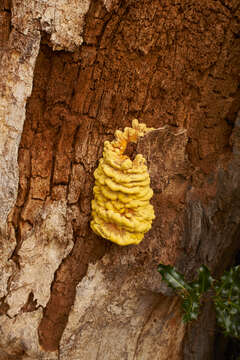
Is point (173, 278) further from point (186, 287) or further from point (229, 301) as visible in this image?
point (229, 301)

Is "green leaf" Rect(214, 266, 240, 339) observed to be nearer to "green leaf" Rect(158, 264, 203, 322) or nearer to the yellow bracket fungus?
"green leaf" Rect(158, 264, 203, 322)

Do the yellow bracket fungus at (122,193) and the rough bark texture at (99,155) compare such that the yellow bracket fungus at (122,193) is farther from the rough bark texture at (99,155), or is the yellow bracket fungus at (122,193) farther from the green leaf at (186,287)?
the green leaf at (186,287)

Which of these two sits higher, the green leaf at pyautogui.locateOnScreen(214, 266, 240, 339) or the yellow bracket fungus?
the yellow bracket fungus

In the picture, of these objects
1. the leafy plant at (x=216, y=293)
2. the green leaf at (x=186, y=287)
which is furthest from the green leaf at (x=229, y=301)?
the green leaf at (x=186, y=287)

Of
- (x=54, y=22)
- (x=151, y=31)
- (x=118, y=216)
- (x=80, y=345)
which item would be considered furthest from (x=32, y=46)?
(x=80, y=345)

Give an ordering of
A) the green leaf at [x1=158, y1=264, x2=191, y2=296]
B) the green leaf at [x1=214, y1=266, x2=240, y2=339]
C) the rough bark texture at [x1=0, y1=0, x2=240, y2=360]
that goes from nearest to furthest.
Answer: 1. the rough bark texture at [x1=0, y1=0, x2=240, y2=360]
2. the green leaf at [x1=158, y1=264, x2=191, y2=296]
3. the green leaf at [x1=214, y1=266, x2=240, y2=339]

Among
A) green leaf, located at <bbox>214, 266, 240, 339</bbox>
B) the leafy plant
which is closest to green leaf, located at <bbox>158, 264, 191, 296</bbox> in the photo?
the leafy plant
